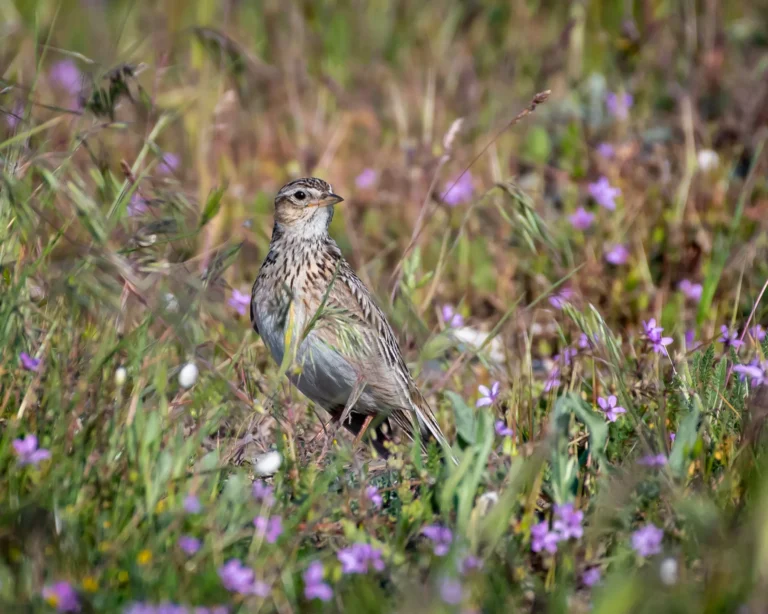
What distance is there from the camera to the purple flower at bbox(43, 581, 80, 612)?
2.64 metres

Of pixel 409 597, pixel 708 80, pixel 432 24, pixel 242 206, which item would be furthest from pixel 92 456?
pixel 432 24

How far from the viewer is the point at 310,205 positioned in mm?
5312

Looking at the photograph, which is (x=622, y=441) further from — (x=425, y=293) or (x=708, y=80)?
(x=708, y=80)

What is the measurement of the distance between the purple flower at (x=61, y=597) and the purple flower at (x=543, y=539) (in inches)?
48.9

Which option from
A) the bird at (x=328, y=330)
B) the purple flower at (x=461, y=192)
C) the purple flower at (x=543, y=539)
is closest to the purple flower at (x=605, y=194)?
the purple flower at (x=461, y=192)

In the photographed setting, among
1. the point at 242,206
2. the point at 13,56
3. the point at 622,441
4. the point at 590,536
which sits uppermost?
the point at 13,56

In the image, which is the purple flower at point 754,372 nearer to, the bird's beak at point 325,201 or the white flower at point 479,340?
the white flower at point 479,340

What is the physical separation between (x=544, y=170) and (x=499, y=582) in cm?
441

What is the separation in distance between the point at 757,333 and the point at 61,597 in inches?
112

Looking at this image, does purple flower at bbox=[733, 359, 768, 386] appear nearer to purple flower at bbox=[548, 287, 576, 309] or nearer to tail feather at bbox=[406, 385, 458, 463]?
tail feather at bbox=[406, 385, 458, 463]

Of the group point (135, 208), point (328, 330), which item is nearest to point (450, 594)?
point (328, 330)

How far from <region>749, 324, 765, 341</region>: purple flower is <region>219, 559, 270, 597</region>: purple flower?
7.36 ft

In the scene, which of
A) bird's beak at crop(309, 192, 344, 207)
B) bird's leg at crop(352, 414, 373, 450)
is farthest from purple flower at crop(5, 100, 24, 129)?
bird's leg at crop(352, 414, 373, 450)

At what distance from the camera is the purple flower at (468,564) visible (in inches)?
114
